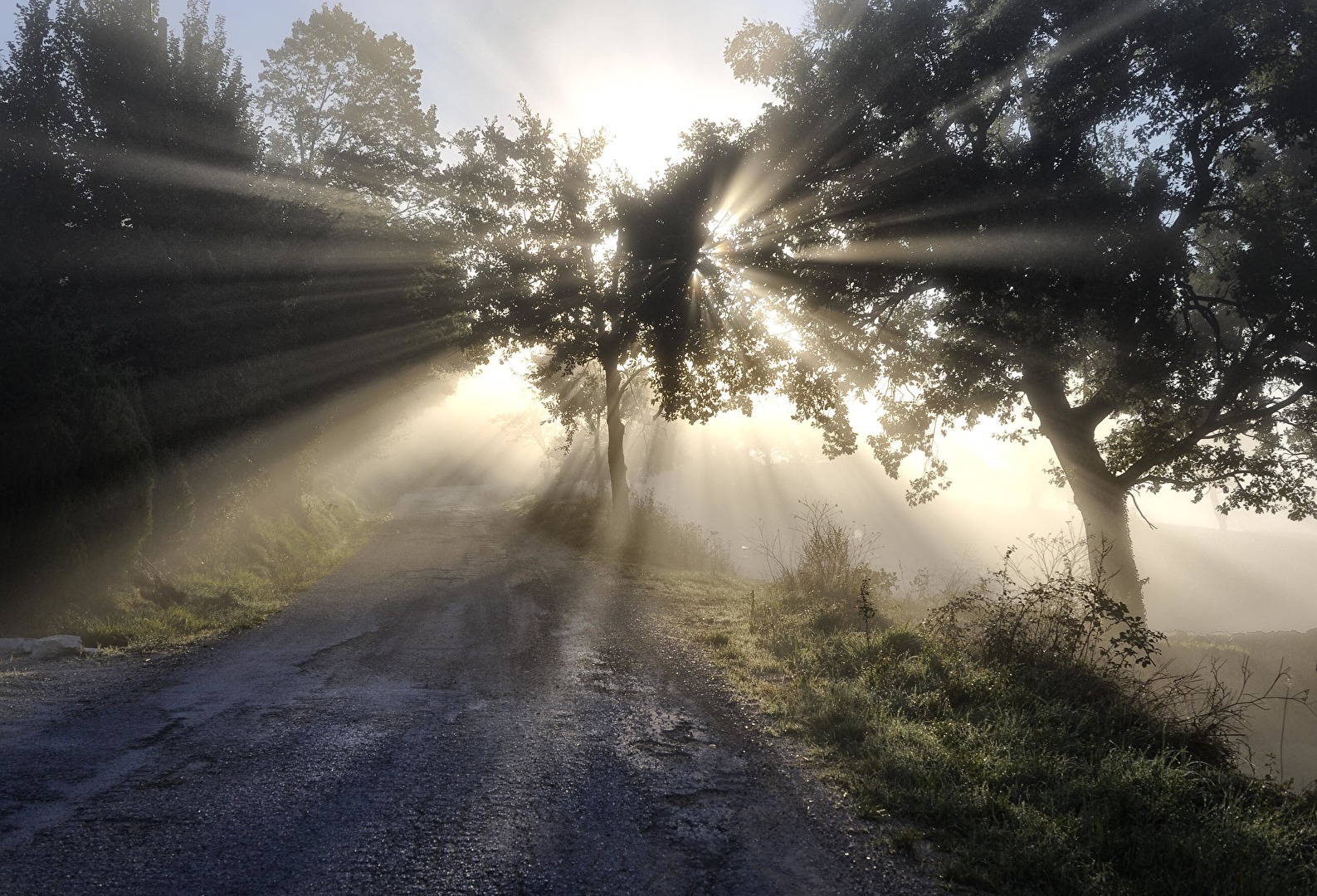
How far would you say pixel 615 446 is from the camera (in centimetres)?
2450

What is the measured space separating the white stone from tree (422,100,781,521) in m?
11.8

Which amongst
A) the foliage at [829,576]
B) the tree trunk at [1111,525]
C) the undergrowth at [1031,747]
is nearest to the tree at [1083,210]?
the tree trunk at [1111,525]

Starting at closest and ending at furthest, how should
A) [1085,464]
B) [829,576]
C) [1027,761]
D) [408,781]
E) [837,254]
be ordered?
1. [408,781]
2. [1027,761]
3. [829,576]
4. [837,254]
5. [1085,464]

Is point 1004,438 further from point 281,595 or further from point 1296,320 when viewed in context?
point 281,595

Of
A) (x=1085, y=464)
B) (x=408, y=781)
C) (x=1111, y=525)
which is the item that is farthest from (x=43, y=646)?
(x=1085, y=464)

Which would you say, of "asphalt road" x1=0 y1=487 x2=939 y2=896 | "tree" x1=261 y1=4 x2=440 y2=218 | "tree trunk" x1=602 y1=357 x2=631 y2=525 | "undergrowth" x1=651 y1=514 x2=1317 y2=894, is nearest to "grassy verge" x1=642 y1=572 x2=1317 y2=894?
"undergrowth" x1=651 y1=514 x2=1317 y2=894

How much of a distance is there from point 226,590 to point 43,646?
3.94 metres

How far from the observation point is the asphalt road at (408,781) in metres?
3.47

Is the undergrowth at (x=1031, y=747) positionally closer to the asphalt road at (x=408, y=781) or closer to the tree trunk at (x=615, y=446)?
the asphalt road at (x=408, y=781)

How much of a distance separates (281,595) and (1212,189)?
59.9 feet

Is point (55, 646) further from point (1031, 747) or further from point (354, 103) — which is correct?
point (354, 103)

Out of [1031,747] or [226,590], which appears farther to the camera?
[226,590]

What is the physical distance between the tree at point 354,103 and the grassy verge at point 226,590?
38.5ft

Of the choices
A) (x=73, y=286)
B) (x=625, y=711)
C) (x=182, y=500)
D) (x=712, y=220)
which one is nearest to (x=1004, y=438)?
(x=712, y=220)
